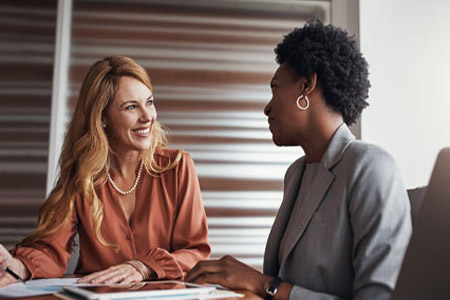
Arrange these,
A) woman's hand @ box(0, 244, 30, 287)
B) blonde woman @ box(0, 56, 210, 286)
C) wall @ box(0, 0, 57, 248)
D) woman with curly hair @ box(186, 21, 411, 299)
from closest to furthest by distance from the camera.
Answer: woman with curly hair @ box(186, 21, 411, 299)
woman's hand @ box(0, 244, 30, 287)
blonde woman @ box(0, 56, 210, 286)
wall @ box(0, 0, 57, 248)

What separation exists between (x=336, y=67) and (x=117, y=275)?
0.88 metres

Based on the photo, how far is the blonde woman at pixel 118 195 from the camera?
5.60ft

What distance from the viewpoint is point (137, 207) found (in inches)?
73.5

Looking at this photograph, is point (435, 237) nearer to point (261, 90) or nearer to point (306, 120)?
point (306, 120)

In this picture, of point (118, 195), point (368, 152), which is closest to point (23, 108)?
point (118, 195)

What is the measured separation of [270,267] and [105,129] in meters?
1.02

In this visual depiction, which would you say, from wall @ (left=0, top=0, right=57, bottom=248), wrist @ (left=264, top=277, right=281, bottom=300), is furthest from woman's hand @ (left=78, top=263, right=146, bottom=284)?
wall @ (left=0, top=0, right=57, bottom=248)

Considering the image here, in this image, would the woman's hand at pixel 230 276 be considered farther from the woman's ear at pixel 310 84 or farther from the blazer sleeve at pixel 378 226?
the woman's ear at pixel 310 84

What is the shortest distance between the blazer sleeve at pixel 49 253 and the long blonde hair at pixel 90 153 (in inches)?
1.2

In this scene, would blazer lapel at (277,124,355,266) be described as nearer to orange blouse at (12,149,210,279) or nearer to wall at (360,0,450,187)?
orange blouse at (12,149,210,279)

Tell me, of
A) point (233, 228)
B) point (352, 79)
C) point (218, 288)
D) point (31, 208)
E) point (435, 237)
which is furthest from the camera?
point (233, 228)

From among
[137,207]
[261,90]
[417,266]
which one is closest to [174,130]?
[261,90]

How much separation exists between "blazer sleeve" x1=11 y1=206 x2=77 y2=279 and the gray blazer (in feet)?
2.71

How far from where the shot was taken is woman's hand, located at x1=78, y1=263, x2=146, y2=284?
1.31 metres
